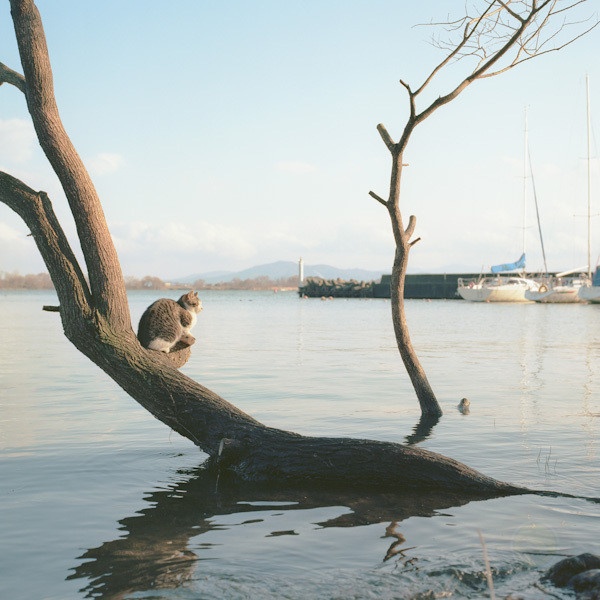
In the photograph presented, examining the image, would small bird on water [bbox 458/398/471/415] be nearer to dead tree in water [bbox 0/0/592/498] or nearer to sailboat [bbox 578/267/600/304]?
dead tree in water [bbox 0/0/592/498]

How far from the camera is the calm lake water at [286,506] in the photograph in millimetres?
5094

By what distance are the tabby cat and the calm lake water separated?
1.39m

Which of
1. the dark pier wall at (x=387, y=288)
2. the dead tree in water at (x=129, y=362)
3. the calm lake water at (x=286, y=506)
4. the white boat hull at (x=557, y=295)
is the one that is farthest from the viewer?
the dark pier wall at (x=387, y=288)

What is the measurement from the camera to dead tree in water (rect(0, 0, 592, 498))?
7.04 metres

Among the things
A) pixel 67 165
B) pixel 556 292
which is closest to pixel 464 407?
pixel 67 165

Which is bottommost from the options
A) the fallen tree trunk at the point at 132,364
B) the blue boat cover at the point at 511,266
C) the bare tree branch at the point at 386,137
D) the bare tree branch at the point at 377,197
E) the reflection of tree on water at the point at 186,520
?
the reflection of tree on water at the point at 186,520

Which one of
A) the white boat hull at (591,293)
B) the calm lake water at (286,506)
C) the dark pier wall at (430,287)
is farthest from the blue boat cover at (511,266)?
the calm lake water at (286,506)


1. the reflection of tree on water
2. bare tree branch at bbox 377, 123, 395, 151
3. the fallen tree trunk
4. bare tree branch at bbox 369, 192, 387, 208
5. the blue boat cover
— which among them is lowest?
the reflection of tree on water

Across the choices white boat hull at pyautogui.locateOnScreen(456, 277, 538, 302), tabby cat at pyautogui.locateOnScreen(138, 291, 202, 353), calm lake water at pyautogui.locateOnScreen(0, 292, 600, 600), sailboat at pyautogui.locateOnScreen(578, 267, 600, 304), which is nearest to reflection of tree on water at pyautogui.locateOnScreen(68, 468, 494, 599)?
calm lake water at pyautogui.locateOnScreen(0, 292, 600, 600)

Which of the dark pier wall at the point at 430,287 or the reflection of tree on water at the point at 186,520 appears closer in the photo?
the reflection of tree on water at the point at 186,520

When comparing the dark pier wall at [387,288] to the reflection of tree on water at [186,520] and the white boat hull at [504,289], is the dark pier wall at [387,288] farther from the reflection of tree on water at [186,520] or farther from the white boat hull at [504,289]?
the reflection of tree on water at [186,520]

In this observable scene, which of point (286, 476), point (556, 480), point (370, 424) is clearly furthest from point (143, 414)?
point (556, 480)

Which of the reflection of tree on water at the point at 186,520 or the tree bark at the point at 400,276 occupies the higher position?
the tree bark at the point at 400,276

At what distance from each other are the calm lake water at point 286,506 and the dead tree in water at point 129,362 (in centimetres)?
23
